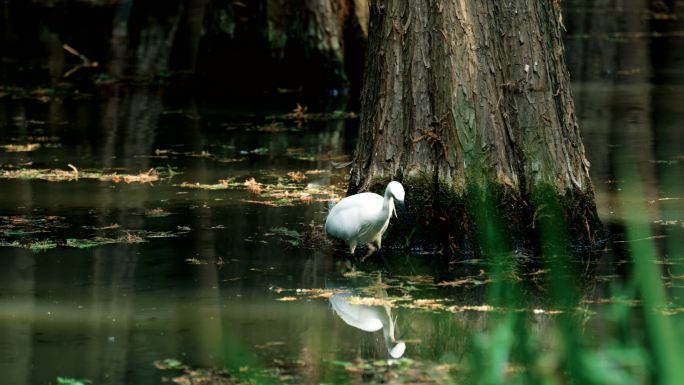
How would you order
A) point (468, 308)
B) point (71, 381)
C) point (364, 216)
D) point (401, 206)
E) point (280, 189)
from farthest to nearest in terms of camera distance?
point (280, 189) → point (364, 216) → point (401, 206) → point (468, 308) → point (71, 381)

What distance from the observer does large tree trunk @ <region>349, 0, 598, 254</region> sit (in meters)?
9.63

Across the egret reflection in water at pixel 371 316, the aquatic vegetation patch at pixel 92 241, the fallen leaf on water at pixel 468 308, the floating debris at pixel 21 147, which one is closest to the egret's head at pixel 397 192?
the egret reflection in water at pixel 371 316

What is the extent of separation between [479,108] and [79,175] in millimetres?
4996

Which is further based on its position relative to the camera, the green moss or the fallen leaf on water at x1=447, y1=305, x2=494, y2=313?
the green moss

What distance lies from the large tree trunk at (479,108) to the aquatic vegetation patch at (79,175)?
383 cm

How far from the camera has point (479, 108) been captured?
31.6 ft

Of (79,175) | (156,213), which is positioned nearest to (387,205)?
(156,213)

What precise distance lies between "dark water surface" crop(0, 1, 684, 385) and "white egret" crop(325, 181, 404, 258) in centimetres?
23

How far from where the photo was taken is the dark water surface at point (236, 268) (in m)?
7.19

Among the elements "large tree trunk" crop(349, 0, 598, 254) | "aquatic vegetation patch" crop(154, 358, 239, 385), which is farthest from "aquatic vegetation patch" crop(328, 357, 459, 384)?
"large tree trunk" crop(349, 0, 598, 254)

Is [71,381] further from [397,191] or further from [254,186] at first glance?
[254,186]

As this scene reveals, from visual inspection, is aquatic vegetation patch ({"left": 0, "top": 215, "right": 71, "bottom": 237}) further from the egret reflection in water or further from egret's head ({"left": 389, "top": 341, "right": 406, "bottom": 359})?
egret's head ({"left": 389, "top": 341, "right": 406, "bottom": 359})

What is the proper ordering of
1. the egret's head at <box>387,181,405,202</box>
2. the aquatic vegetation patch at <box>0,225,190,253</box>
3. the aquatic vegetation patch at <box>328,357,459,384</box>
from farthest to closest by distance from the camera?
the aquatic vegetation patch at <box>0,225,190,253</box>, the egret's head at <box>387,181,405,202</box>, the aquatic vegetation patch at <box>328,357,459,384</box>

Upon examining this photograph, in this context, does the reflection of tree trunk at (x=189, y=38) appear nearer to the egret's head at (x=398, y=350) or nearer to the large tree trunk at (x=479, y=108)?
the large tree trunk at (x=479, y=108)
